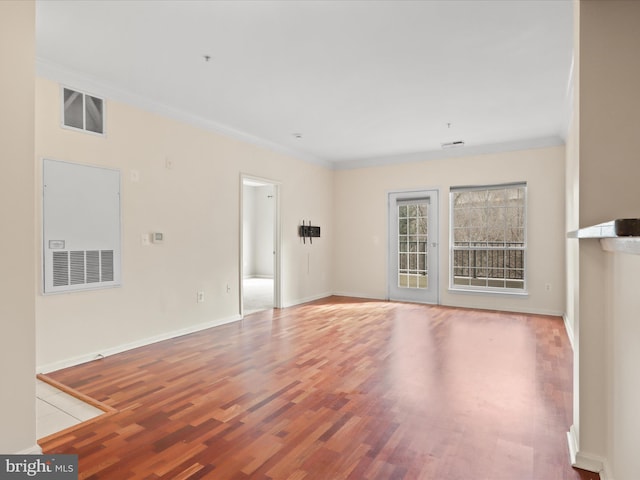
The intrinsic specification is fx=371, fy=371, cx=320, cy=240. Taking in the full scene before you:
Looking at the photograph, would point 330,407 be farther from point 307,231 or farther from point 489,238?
point 489,238

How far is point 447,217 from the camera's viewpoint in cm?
659

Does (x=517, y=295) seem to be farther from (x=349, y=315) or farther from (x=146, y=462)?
(x=146, y=462)

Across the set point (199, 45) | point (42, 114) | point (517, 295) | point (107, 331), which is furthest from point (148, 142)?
point (517, 295)

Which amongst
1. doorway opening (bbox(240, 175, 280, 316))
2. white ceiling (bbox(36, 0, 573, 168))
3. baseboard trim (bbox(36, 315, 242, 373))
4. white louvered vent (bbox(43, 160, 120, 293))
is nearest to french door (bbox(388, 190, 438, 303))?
white ceiling (bbox(36, 0, 573, 168))

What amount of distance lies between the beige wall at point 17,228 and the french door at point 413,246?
19.6 ft

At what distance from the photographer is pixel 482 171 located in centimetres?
633

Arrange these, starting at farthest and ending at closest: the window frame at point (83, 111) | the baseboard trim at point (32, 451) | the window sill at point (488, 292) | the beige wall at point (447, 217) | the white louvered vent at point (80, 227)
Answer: the window sill at point (488, 292), the beige wall at point (447, 217), the window frame at point (83, 111), the white louvered vent at point (80, 227), the baseboard trim at point (32, 451)

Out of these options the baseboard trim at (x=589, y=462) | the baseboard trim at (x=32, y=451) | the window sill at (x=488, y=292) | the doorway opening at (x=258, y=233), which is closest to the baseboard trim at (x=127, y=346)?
the baseboard trim at (x=32, y=451)

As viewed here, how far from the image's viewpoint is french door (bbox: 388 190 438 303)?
6.78 meters

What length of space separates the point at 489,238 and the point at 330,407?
4791 millimetres

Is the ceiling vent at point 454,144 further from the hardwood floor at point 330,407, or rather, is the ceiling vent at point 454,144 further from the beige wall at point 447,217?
the hardwood floor at point 330,407

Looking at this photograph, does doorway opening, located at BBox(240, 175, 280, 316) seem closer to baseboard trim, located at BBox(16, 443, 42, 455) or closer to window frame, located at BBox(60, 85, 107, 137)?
window frame, located at BBox(60, 85, 107, 137)

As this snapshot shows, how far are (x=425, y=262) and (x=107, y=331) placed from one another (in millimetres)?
5177

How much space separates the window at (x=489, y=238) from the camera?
609 cm
